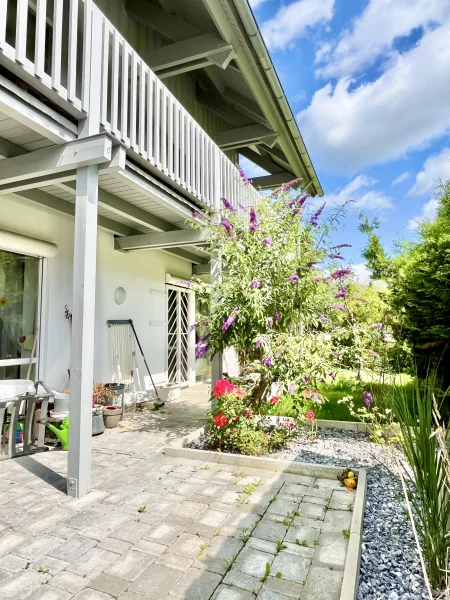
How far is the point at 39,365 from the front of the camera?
525 cm

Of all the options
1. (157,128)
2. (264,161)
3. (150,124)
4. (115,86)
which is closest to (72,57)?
(115,86)

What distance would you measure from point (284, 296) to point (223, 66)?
12.3 ft

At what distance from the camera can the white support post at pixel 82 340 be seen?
321cm

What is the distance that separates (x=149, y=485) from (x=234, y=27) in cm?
591

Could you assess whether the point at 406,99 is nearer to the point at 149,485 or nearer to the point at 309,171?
the point at 309,171

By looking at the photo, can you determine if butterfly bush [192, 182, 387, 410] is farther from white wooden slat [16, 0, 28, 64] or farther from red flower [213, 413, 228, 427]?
white wooden slat [16, 0, 28, 64]

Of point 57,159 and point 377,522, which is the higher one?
point 57,159

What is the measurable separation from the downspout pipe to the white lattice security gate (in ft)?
13.7

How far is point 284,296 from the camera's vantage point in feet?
15.8

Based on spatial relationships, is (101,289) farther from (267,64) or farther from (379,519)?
(379,519)

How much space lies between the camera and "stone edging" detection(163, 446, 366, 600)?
7.11 feet

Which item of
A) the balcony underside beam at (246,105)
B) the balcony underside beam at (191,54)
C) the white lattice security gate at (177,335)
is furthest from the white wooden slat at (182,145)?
the white lattice security gate at (177,335)

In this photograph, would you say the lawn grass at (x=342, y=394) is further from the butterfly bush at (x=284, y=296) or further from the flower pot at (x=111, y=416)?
the flower pot at (x=111, y=416)

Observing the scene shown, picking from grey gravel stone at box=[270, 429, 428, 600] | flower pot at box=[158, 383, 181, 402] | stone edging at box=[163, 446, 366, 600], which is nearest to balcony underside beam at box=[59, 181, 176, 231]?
stone edging at box=[163, 446, 366, 600]
